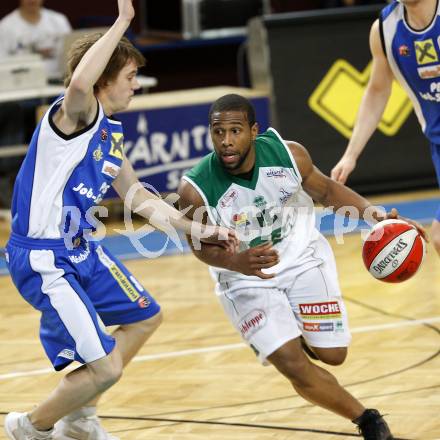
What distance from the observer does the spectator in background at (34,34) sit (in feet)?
38.7

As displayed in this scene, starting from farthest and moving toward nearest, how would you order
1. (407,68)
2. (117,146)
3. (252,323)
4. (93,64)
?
(407,68) < (252,323) < (117,146) < (93,64)

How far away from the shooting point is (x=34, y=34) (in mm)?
11883

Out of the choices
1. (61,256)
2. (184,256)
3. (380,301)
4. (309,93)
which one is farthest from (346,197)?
(309,93)

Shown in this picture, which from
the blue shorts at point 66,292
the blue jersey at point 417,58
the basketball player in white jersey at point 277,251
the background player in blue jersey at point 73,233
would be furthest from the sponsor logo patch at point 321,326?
the blue jersey at point 417,58

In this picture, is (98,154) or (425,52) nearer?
(98,154)

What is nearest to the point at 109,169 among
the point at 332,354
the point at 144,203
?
the point at 144,203

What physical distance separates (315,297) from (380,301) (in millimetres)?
2827

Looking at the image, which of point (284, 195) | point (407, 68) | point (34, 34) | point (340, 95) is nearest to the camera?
point (284, 195)

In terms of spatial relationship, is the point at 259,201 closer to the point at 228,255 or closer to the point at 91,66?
the point at 228,255

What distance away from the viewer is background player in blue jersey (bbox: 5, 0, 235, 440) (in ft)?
15.4

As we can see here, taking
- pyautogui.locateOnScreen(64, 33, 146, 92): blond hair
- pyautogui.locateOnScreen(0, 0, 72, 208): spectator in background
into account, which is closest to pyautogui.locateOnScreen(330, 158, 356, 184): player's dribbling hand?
pyautogui.locateOnScreen(64, 33, 146, 92): blond hair

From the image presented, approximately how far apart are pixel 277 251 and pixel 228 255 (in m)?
0.24

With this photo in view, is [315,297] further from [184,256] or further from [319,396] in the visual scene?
[184,256]

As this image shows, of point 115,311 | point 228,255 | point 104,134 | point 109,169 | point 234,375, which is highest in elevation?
point 104,134
